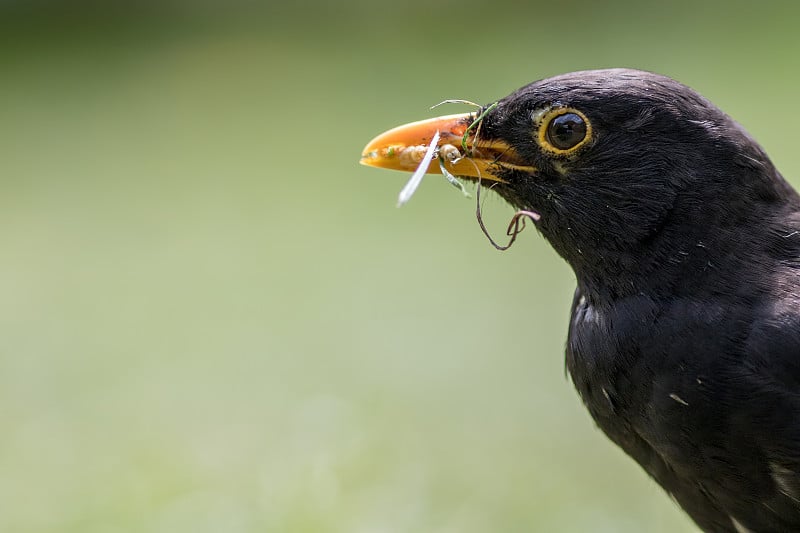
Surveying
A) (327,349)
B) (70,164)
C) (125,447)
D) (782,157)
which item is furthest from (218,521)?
(70,164)

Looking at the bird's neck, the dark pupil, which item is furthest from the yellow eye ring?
the bird's neck

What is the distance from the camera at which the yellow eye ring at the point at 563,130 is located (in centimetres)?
303

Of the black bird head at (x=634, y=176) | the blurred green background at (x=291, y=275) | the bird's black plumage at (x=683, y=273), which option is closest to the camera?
the bird's black plumage at (x=683, y=273)

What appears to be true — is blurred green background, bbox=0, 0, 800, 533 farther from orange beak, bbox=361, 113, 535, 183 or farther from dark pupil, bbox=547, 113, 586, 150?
dark pupil, bbox=547, 113, 586, 150

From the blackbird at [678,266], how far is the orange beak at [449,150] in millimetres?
26

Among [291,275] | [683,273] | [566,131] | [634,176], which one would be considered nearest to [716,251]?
[683,273]

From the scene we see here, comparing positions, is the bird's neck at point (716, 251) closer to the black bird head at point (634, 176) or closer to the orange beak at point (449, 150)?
the black bird head at point (634, 176)

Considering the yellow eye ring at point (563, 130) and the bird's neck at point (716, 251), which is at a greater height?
the yellow eye ring at point (563, 130)

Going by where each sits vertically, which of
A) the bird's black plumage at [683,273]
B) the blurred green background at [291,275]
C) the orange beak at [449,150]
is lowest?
the blurred green background at [291,275]

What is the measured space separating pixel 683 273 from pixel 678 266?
0.07 feet

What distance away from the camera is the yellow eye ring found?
3.03 metres

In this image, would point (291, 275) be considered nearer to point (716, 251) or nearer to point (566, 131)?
point (566, 131)

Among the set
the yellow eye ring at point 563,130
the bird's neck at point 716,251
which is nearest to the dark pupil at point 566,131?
the yellow eye ring at point 563,130

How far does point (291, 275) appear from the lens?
25.3ft
